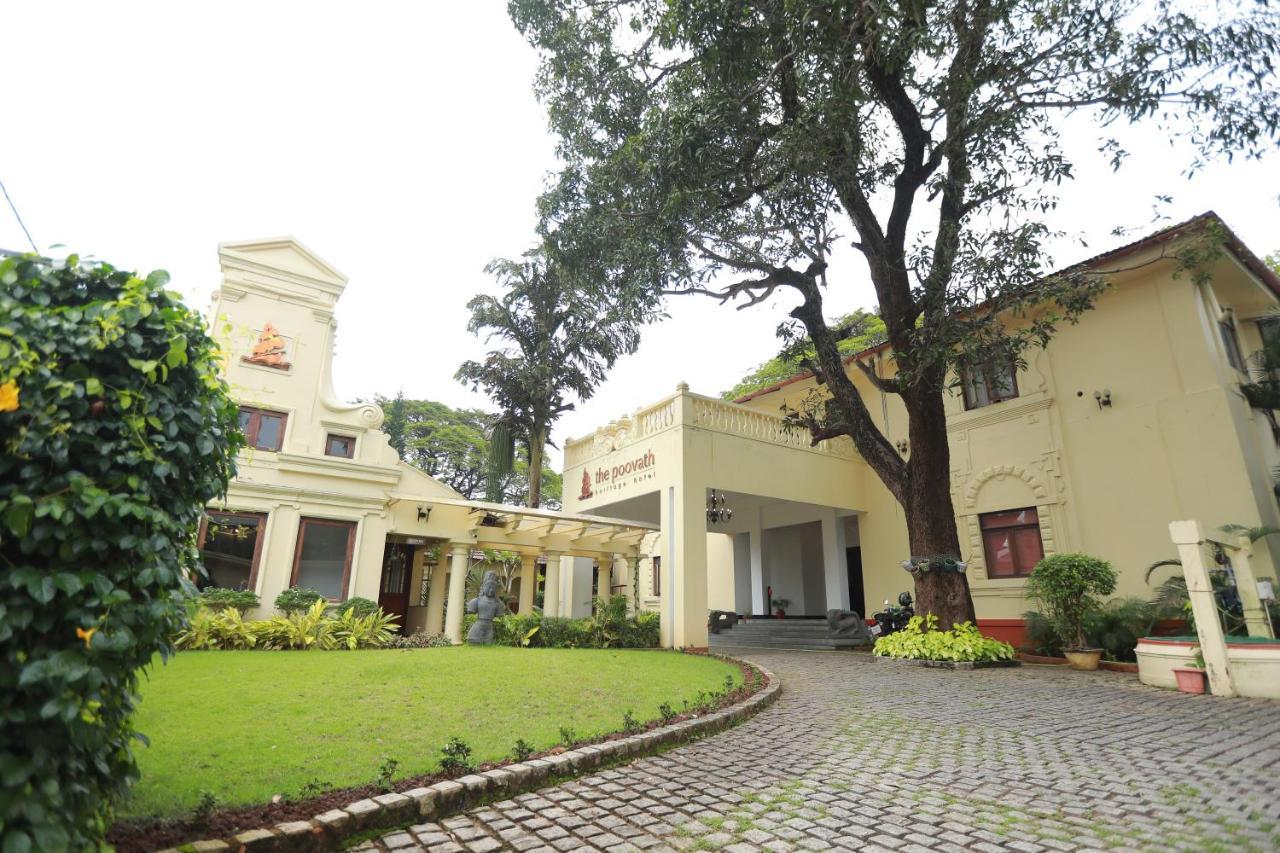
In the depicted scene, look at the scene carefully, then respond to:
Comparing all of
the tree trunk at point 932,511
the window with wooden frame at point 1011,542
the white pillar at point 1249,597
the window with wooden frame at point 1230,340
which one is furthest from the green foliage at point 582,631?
the window with wooden frame at point 1230,340

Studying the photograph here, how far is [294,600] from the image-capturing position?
43.0 ft

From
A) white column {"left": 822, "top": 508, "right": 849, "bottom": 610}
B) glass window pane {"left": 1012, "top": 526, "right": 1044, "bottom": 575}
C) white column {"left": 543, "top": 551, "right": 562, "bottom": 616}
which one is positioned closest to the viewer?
glass window pane {"left": 1012, "top": 526, "right": 1044, "bottom": 575}

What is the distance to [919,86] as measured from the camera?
383 inches

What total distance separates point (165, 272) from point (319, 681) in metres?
6.08

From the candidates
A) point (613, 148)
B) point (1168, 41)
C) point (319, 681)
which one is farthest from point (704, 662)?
point (1168, 41)

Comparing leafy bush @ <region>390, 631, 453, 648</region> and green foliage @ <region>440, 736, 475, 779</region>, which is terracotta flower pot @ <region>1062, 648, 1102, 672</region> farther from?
leafy bush @ <region>390, 631, 453, 648</region>

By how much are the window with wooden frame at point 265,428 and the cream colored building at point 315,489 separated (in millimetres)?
22

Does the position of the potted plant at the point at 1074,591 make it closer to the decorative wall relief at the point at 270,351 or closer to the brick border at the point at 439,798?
the brick border at the point at 439,798

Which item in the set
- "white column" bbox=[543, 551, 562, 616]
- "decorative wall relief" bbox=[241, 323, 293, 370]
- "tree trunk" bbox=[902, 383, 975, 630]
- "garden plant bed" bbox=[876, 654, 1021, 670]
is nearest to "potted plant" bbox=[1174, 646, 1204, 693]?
"garden plant bed" bbox=[876, 654, 1021, 670]

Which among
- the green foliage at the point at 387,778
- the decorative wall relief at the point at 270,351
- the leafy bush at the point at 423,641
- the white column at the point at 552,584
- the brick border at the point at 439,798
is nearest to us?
the brick border at the point at 439,798

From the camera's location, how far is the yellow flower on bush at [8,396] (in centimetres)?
223

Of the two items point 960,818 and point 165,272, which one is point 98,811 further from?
point 960,818

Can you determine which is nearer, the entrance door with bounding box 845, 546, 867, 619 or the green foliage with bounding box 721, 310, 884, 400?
the green foliage with bounding box 721, 310, 884, 400

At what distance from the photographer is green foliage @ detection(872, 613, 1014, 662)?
10.6 m
